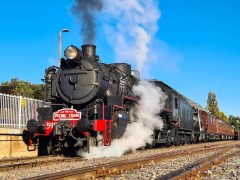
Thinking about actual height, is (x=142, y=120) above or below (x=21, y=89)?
below

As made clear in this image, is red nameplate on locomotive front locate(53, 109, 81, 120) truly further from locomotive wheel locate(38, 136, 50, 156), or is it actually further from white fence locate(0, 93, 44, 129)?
white fence locate(0, 93, 44, 129)

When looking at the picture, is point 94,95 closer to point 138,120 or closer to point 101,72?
point 101,72

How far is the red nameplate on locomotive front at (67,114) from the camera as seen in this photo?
11819 millimetres

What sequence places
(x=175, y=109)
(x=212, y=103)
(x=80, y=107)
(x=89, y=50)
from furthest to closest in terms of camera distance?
1. (x=212, y=103)
2. (x=175, y=109)
3. (x=89, y=50)
4. (x=80, y=107)

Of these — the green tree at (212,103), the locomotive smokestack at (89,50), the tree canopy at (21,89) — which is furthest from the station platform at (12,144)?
the green tree at (212,103)

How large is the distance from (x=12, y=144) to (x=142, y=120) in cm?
546

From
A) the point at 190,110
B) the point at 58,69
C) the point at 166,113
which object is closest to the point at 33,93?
the point at 190,110

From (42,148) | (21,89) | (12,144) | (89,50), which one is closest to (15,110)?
(12,144)

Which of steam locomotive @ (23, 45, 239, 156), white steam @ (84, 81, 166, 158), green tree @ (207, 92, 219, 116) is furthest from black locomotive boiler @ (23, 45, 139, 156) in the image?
green tree @ (207, 92, 219, 116)

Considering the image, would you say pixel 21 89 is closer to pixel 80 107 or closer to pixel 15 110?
pixel 15 110

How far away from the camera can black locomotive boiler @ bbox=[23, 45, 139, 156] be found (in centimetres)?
1177

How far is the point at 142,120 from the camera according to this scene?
15312mm

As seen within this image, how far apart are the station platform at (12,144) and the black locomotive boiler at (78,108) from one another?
302 millimetres

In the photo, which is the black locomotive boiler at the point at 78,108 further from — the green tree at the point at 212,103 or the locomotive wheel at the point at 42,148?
the green tree at the point at 212,103
